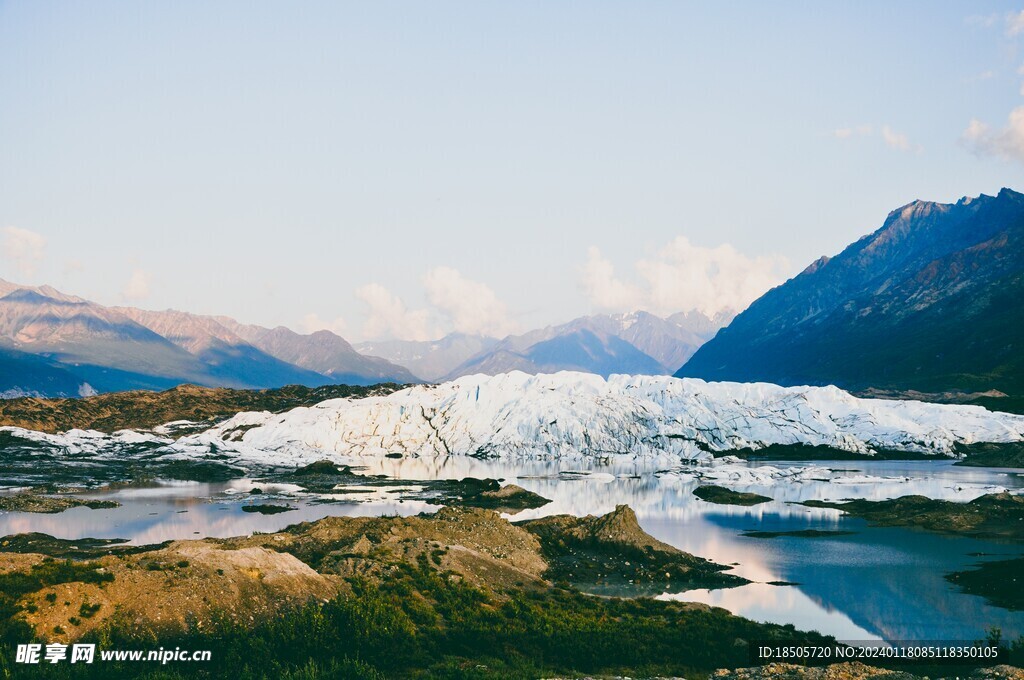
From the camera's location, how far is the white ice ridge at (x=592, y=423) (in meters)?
145

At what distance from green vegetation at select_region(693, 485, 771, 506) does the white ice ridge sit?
52.0m

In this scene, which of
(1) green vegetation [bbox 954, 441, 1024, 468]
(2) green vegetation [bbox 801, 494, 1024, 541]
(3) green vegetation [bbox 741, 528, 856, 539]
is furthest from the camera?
(1) green vegetation [bbox 954, 441, 1024, 468]

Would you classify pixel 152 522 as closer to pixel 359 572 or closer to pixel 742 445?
pixel 359 572

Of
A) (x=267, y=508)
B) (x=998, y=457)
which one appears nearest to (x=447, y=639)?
(x=267, y=508)

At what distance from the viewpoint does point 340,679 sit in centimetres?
2408

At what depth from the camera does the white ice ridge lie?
144875 mm

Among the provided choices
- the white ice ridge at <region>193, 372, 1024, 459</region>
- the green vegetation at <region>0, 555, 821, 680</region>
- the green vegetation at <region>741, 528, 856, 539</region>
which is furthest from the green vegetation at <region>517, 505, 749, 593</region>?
the white ice ridge at <region>193, 372, 1024, 459</region>

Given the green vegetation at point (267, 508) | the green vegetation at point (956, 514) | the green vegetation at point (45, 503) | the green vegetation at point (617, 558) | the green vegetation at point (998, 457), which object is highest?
the green vegetation at point (998, 457)

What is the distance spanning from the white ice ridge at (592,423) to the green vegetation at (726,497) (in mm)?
51982

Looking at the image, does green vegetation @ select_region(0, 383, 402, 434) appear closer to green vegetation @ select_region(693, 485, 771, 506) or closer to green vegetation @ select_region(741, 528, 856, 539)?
green vegetation @ select_region(693, 485, 771, 506)

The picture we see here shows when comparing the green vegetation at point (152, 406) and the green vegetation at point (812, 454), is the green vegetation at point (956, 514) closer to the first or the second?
the green vegetation at point (812, 454)

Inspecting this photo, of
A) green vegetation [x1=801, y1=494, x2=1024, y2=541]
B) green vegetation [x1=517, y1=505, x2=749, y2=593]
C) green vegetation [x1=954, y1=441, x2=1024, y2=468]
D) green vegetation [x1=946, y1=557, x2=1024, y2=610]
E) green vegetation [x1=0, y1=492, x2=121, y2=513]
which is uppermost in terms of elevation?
green vegetation [x1=954, y1=441, x2=1024, y2=468]

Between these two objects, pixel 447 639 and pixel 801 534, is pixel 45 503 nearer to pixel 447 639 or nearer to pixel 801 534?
pixel 447 639


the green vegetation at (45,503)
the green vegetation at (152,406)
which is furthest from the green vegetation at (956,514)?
the green vegetation at (152,406)
